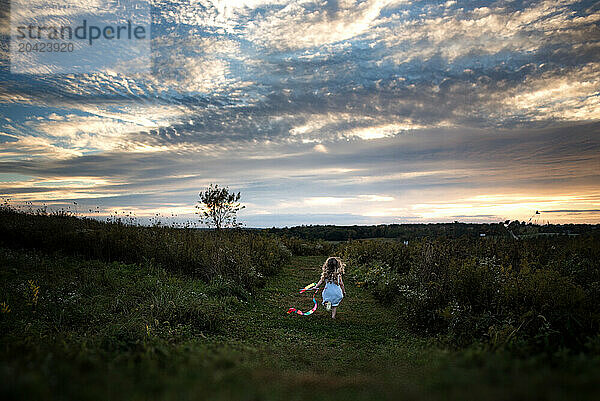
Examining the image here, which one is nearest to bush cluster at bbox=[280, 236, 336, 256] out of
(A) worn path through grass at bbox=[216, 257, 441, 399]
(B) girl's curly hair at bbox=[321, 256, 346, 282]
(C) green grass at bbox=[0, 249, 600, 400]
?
(C) green grass at bbox=[0, 249, 600, 400]

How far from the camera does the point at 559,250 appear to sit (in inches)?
417

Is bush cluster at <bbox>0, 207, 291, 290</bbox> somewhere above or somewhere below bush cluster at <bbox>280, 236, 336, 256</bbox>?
above

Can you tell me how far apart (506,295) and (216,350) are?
6363 millimetres

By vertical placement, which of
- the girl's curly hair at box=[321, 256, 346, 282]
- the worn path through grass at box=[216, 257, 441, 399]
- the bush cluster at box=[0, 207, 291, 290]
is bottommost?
the worn path through grass at box=[216, 257, 441, 399]

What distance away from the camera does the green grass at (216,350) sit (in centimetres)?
178

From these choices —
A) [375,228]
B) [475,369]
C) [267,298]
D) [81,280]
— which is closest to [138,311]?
[81,280]

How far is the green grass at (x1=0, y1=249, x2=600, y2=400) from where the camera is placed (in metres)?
1.78

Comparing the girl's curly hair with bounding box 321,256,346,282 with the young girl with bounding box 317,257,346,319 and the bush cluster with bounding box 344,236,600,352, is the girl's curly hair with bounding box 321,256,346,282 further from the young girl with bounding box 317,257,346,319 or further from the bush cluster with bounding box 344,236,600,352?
the bush cluster with bounding box 344,236,600,352

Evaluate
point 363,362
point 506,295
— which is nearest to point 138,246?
point 363,362

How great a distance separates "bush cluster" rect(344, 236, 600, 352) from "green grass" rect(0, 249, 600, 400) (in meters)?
0.64

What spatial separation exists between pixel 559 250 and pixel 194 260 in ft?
36.0

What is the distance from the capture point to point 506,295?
7102 mm

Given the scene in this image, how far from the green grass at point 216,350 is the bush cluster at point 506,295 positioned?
0.64 meters

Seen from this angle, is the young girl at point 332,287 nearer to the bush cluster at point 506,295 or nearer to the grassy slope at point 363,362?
the grassy slope at point 363,362
